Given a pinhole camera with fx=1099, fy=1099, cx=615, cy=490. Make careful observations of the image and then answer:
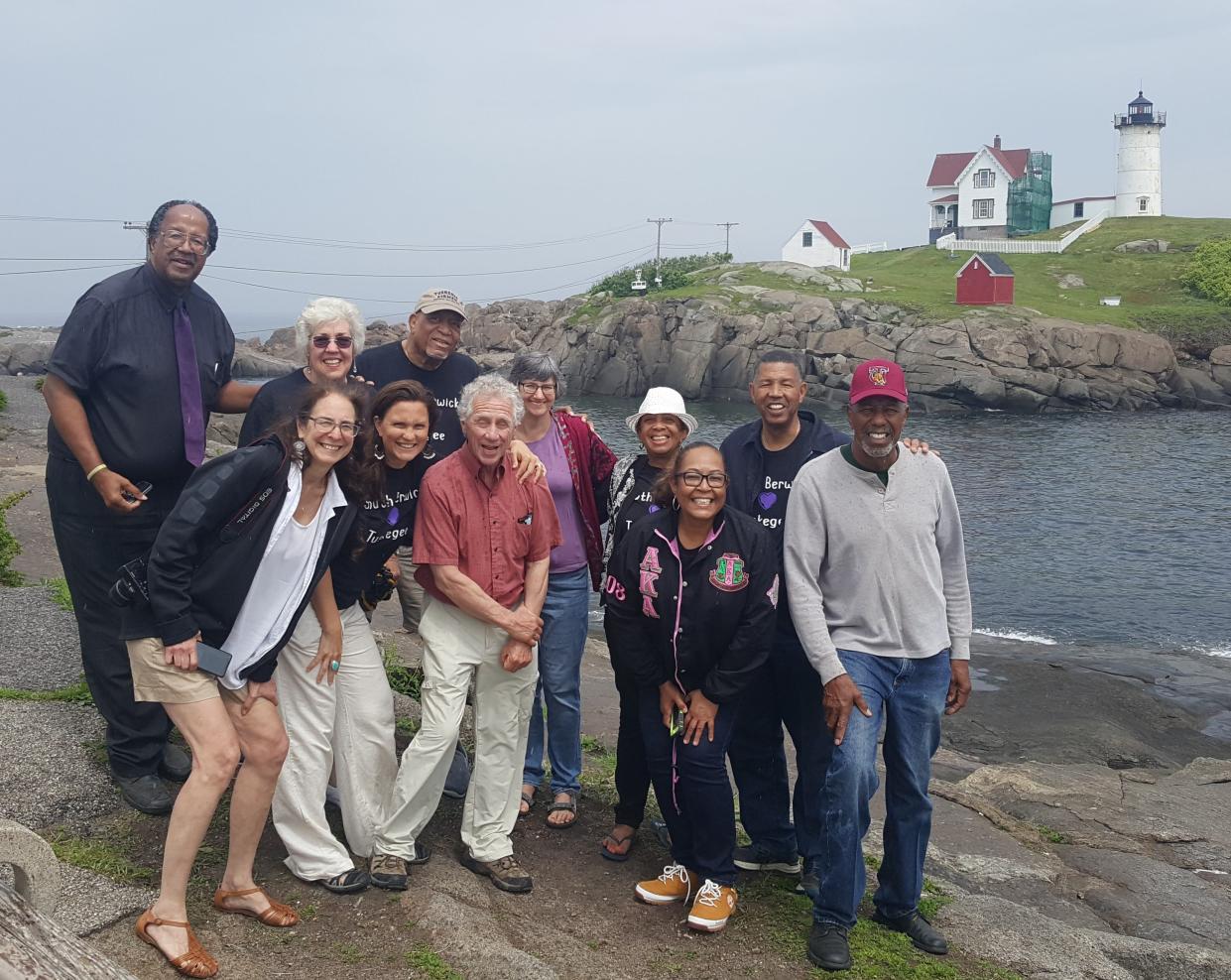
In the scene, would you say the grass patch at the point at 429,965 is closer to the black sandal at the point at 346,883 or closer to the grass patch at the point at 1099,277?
the black sandal at the point at 346,883

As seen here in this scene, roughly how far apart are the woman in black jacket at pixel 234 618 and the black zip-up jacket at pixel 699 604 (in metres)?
1.49

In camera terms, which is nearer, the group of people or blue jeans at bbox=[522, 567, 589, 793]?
the group of people

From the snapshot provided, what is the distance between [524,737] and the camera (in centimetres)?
586

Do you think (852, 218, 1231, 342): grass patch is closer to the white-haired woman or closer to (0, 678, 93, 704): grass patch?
the white-haired woman

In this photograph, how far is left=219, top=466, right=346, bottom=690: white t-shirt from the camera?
188 inches

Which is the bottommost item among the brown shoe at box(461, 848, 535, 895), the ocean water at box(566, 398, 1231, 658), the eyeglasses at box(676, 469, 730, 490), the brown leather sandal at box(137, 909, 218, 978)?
the ocean water at box(566, 398, 1231, 658)

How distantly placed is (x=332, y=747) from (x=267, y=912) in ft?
2.95

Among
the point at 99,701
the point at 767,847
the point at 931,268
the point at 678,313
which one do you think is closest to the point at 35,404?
the point at 99,701

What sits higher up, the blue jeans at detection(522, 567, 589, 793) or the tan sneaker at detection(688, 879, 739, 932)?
the blue jeans at detection(522, 567, 589, 793)

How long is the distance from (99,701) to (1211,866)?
311 inches

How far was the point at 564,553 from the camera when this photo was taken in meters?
6.36

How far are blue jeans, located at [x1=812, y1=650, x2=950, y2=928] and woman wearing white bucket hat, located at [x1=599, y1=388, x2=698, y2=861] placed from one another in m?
1.08

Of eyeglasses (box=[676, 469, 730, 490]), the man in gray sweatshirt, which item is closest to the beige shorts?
eyeglasses (box=[676, 469, 730, 490])

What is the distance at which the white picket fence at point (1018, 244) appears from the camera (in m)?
86.6
